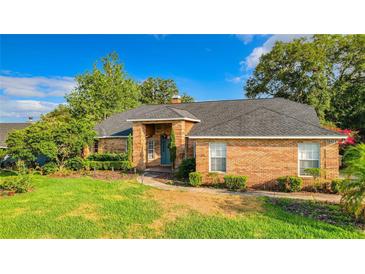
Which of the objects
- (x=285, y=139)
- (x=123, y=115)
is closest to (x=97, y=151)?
(x=123, y=115)

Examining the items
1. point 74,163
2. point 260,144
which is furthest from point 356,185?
point 74,163

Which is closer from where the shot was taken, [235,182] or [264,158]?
[235,182]

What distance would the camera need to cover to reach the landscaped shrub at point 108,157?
709 inches

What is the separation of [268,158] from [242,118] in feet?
10.0

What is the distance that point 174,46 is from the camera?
11219 millimetres

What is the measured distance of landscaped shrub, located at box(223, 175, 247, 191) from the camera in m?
11.7

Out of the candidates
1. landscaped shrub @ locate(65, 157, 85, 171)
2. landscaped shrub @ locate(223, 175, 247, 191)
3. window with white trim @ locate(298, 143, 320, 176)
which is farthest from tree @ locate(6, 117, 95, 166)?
window with white trim @ locate(298, 143, 320, 176)

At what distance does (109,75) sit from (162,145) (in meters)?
23.4

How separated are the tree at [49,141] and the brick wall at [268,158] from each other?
9.70 meters

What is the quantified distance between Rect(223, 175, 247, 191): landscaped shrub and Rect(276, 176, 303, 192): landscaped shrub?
1663 millimetres

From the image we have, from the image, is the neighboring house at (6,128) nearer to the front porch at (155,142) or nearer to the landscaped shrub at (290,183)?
the front porch at (155,142)

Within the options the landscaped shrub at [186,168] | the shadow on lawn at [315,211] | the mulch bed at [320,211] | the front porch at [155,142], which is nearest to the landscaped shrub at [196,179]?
the landscaped shrub at [186,168]

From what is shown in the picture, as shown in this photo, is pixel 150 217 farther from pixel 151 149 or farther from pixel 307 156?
pixel 151 149

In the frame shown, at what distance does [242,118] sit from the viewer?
45.7ft
